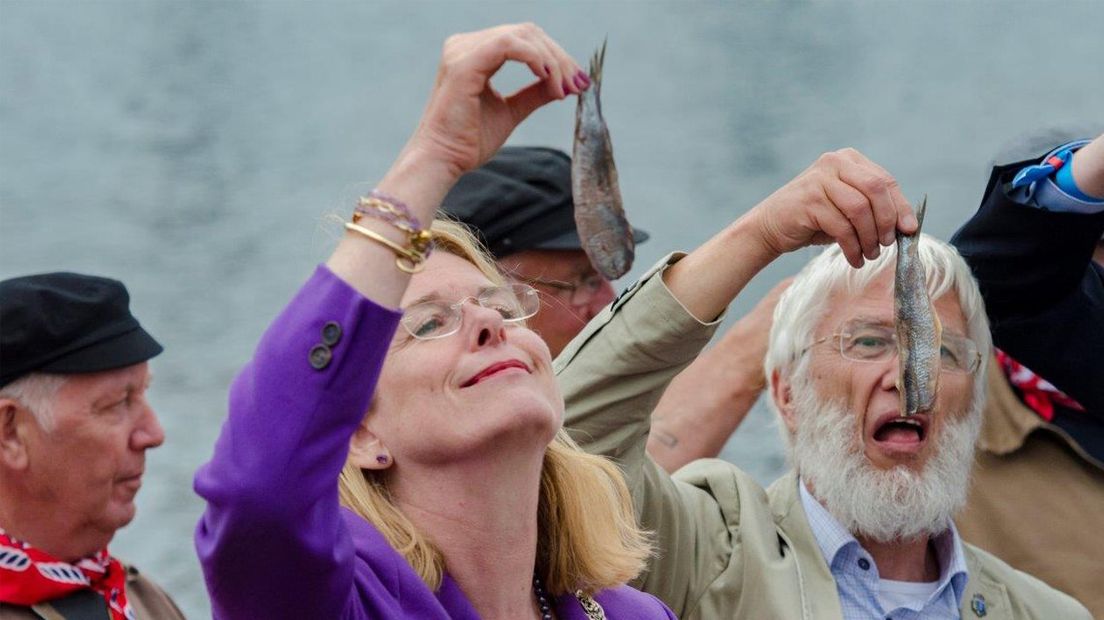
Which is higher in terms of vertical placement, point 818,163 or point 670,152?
point 818,163

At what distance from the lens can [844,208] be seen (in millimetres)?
2486

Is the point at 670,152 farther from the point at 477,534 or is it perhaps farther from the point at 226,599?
the point at 226,599

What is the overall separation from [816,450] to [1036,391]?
651mm

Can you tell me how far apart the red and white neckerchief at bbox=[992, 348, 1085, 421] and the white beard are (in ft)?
1.07

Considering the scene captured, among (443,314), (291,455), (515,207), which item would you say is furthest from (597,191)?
(515,207)

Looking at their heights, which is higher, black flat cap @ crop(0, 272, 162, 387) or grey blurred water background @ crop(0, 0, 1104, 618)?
black flat cap @ crop(0, 272, 162, 387)

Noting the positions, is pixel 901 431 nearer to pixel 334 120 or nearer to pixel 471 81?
pixel 471 81

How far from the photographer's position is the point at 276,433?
1.74 m

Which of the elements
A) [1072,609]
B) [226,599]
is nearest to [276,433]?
[226,599]

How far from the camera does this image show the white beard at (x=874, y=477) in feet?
10.4

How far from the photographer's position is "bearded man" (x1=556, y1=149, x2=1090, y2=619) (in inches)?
111

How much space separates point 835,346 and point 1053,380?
48 cm

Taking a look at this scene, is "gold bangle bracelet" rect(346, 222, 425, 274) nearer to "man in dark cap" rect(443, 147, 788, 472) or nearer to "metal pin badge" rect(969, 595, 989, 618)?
"man in dark cap" rect(443, 147, 788, 472)

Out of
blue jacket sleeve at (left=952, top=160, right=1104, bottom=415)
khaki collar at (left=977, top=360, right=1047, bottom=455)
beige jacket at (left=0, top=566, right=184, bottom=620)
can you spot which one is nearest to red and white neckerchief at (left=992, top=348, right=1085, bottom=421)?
khaki collar at (left=977, top=360, right=1047, bottom=455)
